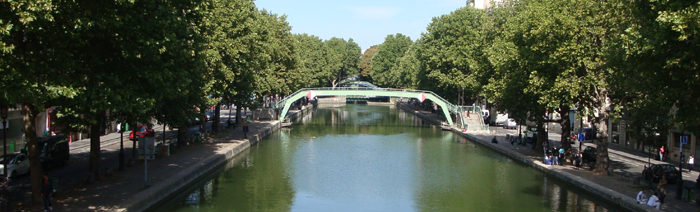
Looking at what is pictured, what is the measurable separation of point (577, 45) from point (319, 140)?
30509 mm

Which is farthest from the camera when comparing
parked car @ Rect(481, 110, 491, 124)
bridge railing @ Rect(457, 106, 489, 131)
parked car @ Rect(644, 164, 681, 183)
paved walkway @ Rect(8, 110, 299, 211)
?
parked car @ Rect(481, 110, 491, 124)

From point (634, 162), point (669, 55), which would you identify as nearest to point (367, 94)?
point (634, 162)

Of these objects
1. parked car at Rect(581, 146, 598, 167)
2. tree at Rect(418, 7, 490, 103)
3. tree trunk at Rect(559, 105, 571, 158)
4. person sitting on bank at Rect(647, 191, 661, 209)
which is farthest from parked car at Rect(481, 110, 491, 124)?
person sitting on bank at Rect(647, 191, 661, 209)

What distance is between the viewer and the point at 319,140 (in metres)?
55.3

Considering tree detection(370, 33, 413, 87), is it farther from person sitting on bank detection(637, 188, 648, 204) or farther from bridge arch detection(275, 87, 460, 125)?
person sitting on bank detection(637, 188, 648, 204)

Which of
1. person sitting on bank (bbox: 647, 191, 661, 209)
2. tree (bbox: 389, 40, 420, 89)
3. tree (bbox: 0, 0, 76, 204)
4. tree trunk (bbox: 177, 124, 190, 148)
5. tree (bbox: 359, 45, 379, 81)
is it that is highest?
tree (bbox: 359, 45, 379, 81)

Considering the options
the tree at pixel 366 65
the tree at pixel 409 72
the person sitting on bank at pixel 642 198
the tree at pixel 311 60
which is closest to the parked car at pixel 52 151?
the person sitting on bank at pixel 642 198

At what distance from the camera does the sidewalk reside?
2430 cm

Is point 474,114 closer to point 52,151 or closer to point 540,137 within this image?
point 540,137

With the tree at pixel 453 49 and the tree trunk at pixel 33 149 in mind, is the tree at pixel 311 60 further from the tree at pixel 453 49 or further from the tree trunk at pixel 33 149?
the tree trunk at pixel 33 149

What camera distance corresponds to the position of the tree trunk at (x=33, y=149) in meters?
19.8

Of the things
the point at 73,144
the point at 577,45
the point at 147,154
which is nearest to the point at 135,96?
the point at 147,154

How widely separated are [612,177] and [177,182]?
79.4 feet

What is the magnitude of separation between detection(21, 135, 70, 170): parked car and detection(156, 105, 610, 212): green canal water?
8.17 metres
